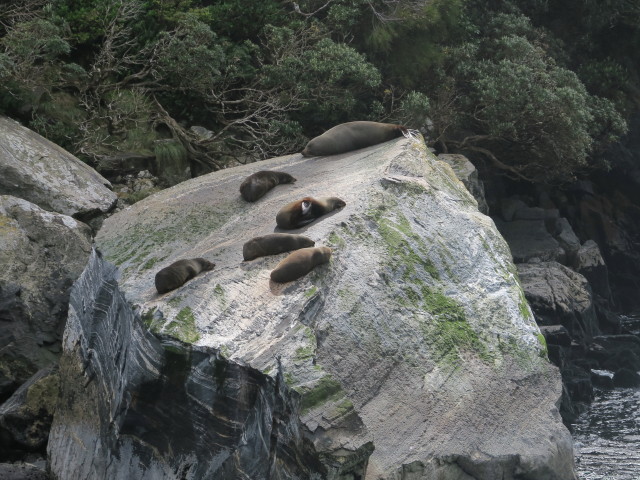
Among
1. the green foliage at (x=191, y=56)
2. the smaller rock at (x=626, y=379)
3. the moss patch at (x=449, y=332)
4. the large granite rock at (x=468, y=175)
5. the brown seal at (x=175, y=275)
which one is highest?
the green foliage at (x=191, y=56)

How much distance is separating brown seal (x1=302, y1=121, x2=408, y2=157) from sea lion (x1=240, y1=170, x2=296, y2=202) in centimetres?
155

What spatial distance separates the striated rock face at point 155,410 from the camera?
23.9ft

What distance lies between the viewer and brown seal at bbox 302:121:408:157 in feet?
40.3

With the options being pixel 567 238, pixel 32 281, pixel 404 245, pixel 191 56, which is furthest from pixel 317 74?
pixel 404 245

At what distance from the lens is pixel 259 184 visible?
34.3 ft

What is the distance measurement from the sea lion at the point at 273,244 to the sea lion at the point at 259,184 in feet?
6.05

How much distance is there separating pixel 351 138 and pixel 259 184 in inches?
92.9

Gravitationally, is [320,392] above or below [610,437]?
above

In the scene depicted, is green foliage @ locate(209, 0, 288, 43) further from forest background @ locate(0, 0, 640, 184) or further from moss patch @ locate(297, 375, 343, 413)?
moss patch @ locate(297, 375, 343, 413)

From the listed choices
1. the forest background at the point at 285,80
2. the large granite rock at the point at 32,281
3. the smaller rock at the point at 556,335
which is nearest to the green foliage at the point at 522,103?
the forest background at the point at 285,80

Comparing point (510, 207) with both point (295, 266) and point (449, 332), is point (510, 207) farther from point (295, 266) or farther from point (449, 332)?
point (295, 266)

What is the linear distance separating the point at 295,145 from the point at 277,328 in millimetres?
8564

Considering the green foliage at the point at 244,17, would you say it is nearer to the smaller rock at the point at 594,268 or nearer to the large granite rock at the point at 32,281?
the large granite rock at the point at 32,281

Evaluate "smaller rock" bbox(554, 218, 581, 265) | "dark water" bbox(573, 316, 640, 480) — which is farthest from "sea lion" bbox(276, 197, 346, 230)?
"smaller rock" bbox(554, 218, 581, 265)
